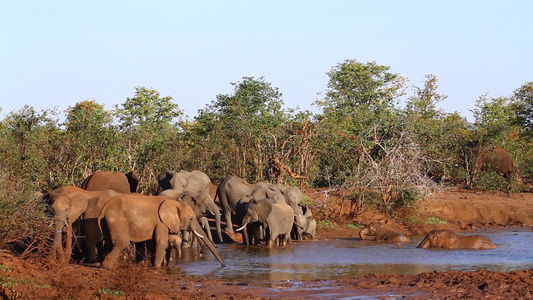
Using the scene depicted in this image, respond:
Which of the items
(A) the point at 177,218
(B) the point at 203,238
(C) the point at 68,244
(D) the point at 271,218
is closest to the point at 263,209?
(D) the point at 271,218

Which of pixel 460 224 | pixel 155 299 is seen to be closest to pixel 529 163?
pixel 460 224

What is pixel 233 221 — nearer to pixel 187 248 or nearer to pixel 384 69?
pixel 187 248

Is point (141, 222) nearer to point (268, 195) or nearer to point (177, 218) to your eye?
point (177, 218)

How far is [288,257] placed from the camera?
16750 mm

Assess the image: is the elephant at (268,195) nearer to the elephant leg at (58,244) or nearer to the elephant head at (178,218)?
the elephant head at (178,218)

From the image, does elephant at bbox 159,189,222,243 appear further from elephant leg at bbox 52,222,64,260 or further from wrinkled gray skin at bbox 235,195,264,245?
elephant leg at bbox 52,222,64,260

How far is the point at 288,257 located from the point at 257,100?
2091 centimetres

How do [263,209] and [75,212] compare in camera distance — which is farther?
[263,209]

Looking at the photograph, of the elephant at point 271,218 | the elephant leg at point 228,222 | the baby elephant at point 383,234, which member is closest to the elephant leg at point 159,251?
the elephant at point 271,218

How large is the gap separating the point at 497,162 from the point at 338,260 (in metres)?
17.9

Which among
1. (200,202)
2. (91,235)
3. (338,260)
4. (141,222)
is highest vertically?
(200,202)

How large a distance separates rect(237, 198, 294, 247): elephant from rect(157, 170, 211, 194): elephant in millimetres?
2971

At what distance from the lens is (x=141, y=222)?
1409 centimetres

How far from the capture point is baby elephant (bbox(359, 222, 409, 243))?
782 inches
